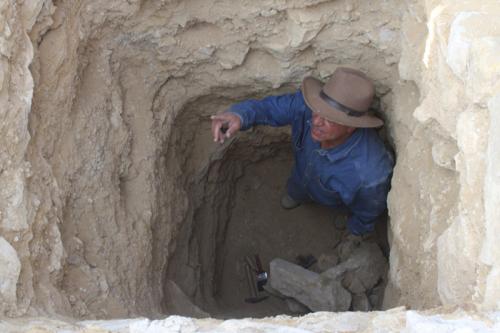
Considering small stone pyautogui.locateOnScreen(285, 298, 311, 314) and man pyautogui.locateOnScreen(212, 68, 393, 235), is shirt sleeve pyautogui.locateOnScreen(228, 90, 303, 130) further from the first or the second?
small stone pyautogui.locateOnScreen(285, 298, 311, 314)

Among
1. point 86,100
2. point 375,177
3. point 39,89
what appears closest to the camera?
point 39,89

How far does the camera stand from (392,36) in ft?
9.09

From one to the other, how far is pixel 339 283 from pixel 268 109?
125 cm

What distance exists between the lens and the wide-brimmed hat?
2.87m

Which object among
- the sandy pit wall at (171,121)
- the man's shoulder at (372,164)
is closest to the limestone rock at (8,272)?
the sandy pit wall at (171,121)

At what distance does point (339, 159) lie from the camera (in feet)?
10.6

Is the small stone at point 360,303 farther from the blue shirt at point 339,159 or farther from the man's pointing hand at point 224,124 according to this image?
the man's pointing hand at point 224,124

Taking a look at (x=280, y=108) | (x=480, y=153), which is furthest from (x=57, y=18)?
(x=480, y=153)

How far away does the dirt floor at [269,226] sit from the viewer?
460 centimetres

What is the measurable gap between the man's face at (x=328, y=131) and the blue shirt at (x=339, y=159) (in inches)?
1.9

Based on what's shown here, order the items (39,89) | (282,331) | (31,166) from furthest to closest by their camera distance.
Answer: (39,89), (31,166), (282,331)

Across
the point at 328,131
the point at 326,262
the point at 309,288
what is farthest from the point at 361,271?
the point at 328,131

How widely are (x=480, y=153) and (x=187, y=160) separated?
2.35 meters

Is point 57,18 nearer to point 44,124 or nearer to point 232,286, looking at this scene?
point 44,124
